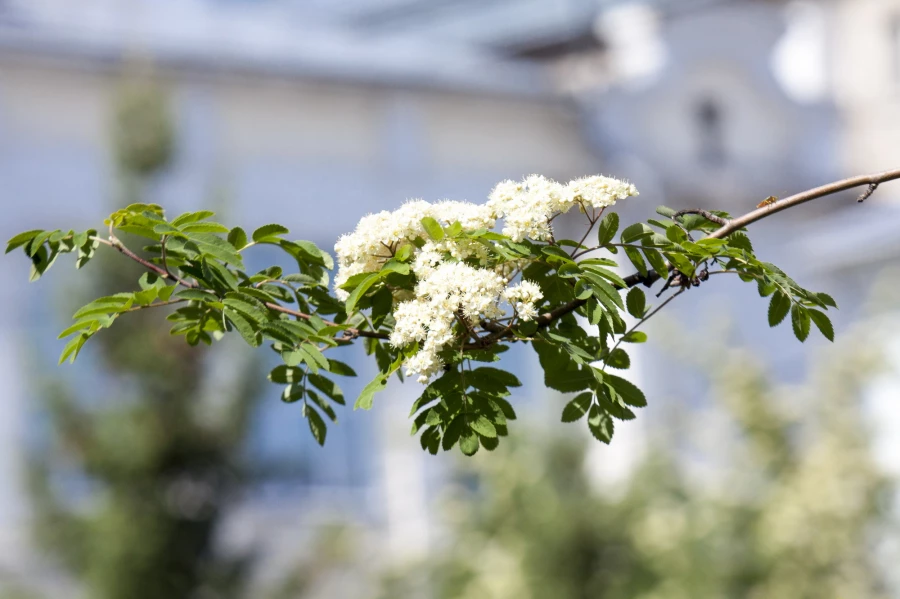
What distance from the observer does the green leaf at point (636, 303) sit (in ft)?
5.60

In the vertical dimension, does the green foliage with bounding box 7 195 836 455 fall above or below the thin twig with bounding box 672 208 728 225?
below

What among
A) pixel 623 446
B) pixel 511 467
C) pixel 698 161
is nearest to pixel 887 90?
pixel 698 161

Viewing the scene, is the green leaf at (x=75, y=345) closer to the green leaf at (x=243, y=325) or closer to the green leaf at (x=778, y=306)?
the green leaf at (x=243, y=325)

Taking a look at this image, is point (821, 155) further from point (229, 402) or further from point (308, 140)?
point (229, 402)

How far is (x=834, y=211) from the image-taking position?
13.1 metres

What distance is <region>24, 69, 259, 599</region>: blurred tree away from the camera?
7.57 metres

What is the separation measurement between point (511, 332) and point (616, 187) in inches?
9.0

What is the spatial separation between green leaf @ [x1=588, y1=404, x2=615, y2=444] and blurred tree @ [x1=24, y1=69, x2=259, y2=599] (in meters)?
6.26

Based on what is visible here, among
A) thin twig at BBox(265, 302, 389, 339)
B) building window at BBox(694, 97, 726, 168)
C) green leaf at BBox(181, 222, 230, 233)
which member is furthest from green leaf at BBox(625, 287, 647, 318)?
building window at BBox(694, 97, 726, 168)

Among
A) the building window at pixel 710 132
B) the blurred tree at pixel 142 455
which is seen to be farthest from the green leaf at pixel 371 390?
the building window at pixel 710 132

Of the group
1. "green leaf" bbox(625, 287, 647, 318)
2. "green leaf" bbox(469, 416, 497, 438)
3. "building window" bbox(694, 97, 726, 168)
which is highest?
"building window" bbox(694, 97, 726, 168)

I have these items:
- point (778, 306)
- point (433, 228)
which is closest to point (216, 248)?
point (433, 228)

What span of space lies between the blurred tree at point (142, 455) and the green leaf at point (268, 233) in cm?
602

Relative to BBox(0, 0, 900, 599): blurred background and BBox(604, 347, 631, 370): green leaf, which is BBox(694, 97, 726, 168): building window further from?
BBox(604, 347, 631, 370): green leaf
